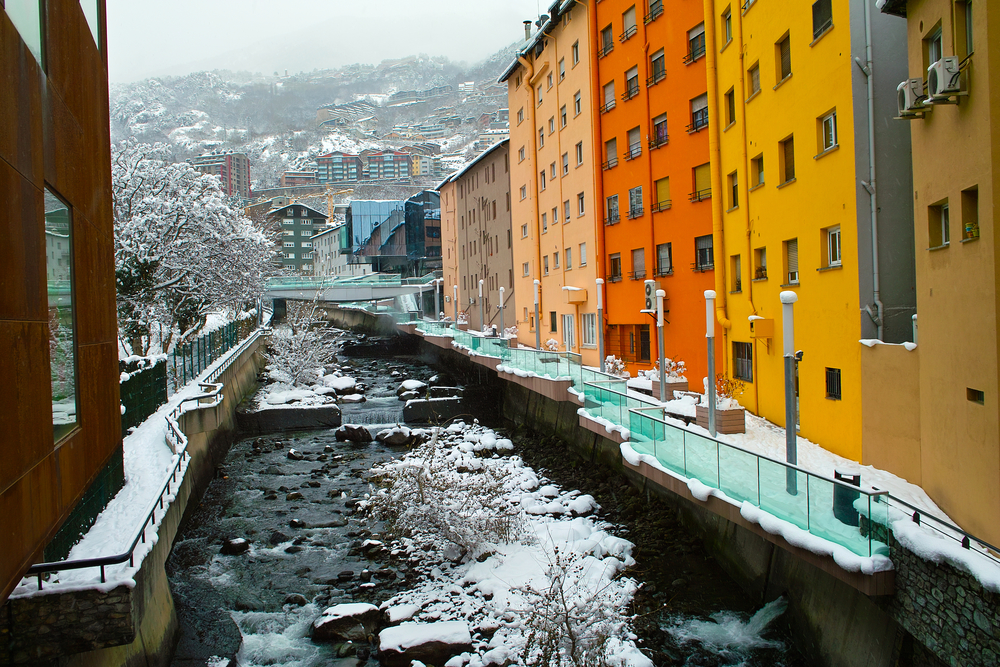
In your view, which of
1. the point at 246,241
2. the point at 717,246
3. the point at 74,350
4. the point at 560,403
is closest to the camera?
the point at 74,350

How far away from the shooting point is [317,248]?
115250mm

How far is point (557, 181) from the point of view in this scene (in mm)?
30719

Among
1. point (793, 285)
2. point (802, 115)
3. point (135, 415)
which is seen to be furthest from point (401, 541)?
point (802, 115)

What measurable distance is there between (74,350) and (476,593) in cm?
742

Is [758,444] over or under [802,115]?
under

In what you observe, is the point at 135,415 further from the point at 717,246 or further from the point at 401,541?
the point at 717,246

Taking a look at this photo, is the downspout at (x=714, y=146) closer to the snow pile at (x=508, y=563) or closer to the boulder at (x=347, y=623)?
the snow pile at (x=508, y=563)

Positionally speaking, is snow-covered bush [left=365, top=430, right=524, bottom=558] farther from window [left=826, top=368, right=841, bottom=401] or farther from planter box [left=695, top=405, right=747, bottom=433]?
window [left=826, top=368, right=841, bottom=401]

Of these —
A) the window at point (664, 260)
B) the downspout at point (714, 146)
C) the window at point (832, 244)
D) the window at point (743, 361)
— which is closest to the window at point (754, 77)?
the downspout at point (714, 146)

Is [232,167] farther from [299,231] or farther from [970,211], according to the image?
[970,211]

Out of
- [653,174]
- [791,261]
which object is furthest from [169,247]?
[791,261]

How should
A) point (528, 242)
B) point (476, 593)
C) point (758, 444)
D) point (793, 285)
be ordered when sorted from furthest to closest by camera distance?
point (528, 242)
point (793, 285)
point (758, 444)
point (476, 593)

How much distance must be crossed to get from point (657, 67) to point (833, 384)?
47.3 ft

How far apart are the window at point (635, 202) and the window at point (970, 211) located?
1633cm
